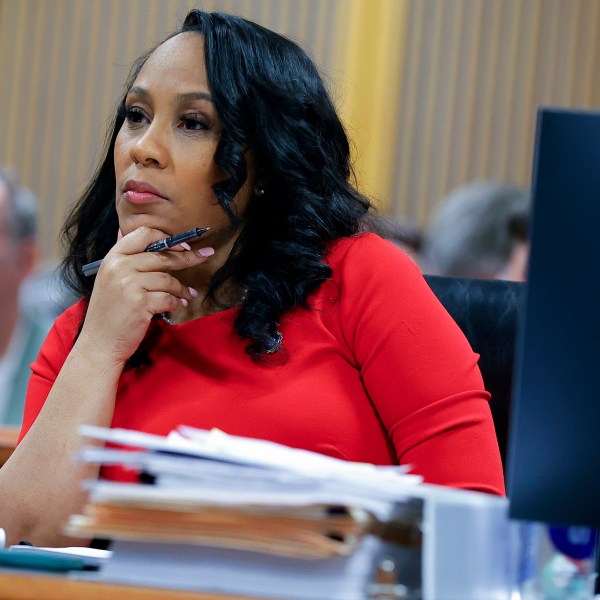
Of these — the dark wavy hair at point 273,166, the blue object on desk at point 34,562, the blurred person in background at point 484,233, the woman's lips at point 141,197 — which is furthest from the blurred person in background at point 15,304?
the blue object on desk at point 34,562

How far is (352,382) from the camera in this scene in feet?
4.83

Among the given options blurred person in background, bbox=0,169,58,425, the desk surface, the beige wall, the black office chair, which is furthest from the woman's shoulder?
the beige wall

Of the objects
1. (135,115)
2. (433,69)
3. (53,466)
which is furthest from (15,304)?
(433,69)

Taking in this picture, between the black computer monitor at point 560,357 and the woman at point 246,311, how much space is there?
466 millimetres

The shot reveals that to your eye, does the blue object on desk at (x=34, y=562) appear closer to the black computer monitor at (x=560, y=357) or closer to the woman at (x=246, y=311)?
the black computer monitor at (x=560, y=357)

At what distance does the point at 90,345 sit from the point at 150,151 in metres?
0.28

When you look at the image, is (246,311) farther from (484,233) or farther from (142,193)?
(484,233)

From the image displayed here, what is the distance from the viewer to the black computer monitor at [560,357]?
0.81m

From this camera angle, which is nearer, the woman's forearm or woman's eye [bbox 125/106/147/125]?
the woman's forearm

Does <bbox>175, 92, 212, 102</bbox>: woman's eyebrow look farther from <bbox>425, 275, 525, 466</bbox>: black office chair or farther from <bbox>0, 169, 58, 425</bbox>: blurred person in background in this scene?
<bbox>0, 169, 58, 425</bbox>: blurred person in background

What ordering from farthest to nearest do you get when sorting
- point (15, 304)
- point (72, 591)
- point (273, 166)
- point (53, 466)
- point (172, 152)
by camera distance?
point (15, 304) → point (273, 166) → point (172, 152) → point (53, 466) → point (72, 591)

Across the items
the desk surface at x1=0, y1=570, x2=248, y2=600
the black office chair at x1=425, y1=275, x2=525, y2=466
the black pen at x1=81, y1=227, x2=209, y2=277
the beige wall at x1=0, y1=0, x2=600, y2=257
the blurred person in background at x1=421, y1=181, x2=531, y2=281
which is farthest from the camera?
the beige wall at x1=0, y1=0, x2=600, y2=257

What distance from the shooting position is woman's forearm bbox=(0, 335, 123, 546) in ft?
4.55

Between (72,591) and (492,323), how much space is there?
3.41 feet
